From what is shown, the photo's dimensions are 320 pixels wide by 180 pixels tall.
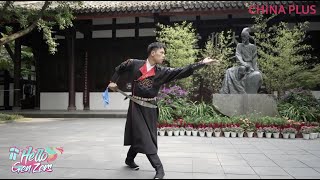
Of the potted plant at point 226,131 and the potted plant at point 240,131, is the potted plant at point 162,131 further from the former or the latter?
the potted plant at point 240,131

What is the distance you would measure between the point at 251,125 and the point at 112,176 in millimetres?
5604

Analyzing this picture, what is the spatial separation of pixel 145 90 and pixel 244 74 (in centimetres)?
637

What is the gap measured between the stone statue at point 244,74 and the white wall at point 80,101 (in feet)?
24.2

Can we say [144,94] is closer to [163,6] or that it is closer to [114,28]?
[163,6]

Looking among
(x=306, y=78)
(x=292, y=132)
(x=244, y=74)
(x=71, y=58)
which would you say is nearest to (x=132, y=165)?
(x=292, y=132)

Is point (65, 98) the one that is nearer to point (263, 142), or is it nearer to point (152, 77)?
point (263, 142)

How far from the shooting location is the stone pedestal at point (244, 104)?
10430mm

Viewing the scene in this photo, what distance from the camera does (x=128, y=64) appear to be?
201 inches

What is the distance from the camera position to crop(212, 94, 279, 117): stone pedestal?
1043 cm

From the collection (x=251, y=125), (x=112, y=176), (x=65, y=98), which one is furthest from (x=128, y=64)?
(x=65, y=98)

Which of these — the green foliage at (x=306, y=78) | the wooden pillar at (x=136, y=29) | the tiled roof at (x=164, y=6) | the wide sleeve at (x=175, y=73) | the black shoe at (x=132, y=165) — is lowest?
the black shoe at (x=132, y=165)

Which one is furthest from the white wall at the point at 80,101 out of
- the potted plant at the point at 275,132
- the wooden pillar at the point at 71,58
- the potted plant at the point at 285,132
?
the potted plant at the point at 285,132

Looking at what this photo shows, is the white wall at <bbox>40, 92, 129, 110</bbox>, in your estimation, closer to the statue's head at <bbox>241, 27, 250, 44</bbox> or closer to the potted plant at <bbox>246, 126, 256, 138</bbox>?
the statue's head at <bbox>241, 27, 250, 44</bbox>

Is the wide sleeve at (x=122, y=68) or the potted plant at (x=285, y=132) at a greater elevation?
the wide sleeve at (x=122, y=68)
